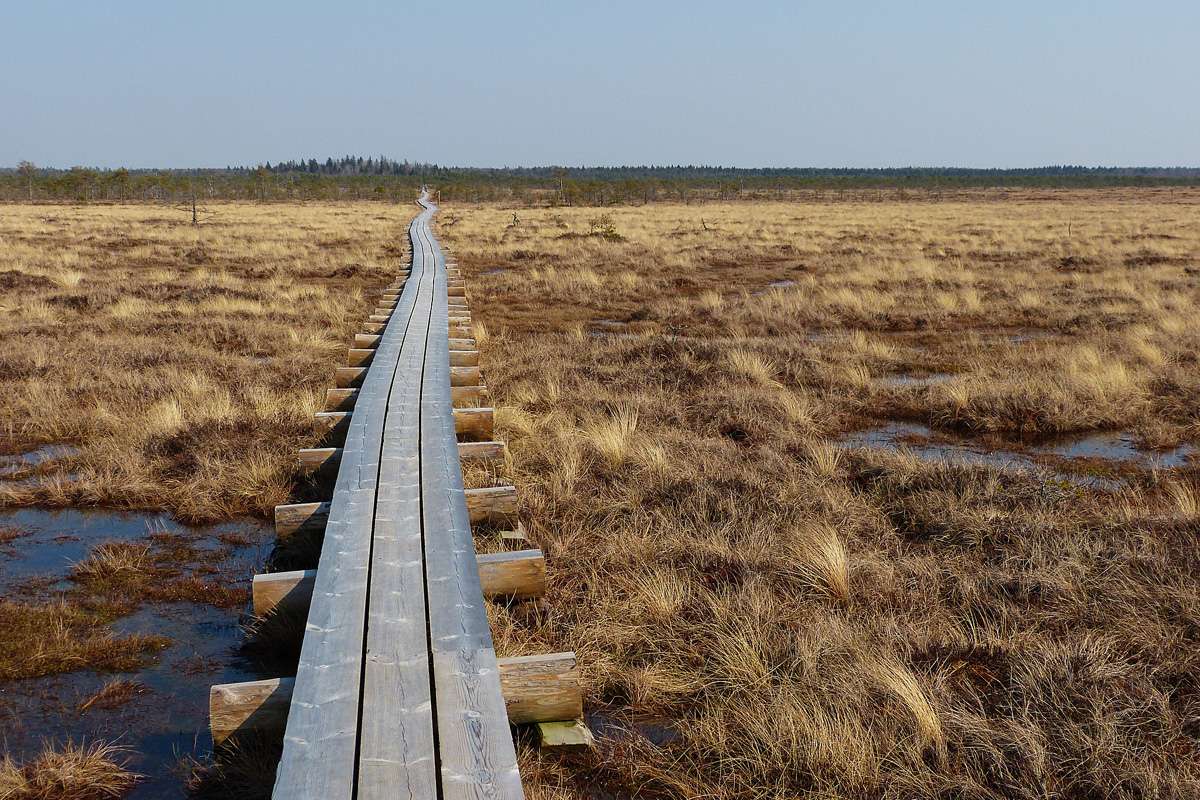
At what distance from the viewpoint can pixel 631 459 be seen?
21.0 feet

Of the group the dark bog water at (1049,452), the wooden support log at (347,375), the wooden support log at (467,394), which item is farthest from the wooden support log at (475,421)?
the dark bog water at (1049,452)

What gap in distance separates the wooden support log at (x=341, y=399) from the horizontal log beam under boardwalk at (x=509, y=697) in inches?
178

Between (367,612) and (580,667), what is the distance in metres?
0.98

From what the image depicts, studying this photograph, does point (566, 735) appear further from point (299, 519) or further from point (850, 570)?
point (299, 519)

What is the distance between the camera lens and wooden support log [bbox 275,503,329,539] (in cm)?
473

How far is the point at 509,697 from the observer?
10.5ft

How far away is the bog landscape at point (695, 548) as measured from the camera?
316cm

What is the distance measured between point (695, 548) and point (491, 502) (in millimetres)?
1195

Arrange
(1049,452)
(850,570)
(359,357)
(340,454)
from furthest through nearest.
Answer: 1. (359,357)
2. (1049,452)
3. (340,454)
4. (850,570)

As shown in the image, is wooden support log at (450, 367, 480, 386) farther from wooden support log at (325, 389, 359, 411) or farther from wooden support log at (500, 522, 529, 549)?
wooden support log at (500, 522, 529, 549)

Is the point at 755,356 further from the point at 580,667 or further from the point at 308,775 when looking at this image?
the point at 308,775

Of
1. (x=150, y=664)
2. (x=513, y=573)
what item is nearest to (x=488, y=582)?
(x=513, y=573)

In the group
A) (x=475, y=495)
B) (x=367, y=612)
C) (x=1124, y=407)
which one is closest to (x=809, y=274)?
(x=1124, y=407)

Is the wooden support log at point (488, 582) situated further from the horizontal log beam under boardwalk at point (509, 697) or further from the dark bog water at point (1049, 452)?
the dark bog water at point (1049, 452)
